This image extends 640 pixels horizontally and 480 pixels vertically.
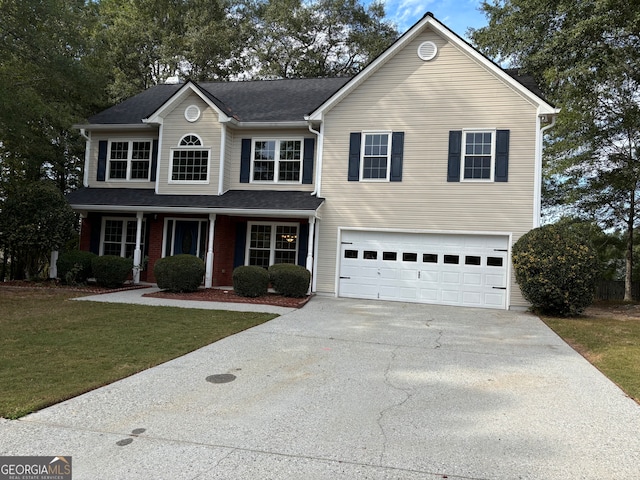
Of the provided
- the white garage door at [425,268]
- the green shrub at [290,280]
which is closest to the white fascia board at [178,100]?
the green shrub at [290,280]

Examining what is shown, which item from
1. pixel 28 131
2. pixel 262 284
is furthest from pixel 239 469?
pixel 28 131

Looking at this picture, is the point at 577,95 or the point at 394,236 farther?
the point at 577,95

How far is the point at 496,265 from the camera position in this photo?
508 inches

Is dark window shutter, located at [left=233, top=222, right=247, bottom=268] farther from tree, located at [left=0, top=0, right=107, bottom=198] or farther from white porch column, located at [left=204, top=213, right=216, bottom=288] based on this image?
tree, located at [left=0, top=0, right=107, bottom=198]

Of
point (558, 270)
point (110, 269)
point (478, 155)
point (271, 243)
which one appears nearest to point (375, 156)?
point (478, 155)

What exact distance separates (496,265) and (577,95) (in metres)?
8.14

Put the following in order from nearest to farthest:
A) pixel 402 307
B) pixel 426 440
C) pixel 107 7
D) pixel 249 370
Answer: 1. pixel 426 440
2. pixel 249 370
3. pixel 402 307
4. pixel 107 7

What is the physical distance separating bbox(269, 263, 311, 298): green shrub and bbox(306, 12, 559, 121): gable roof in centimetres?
497

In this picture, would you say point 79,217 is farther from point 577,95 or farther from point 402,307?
point 577,95

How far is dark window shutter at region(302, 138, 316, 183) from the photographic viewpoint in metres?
14.8

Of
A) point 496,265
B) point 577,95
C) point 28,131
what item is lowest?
point 496,265

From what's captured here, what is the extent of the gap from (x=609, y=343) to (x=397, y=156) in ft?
25.2

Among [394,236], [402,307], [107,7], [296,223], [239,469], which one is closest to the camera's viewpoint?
[239,469]

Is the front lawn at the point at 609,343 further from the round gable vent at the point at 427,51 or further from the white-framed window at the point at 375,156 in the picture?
the round gable vent at the point at 427,51
